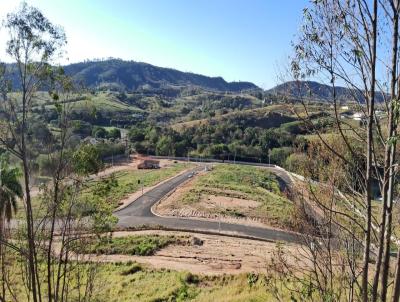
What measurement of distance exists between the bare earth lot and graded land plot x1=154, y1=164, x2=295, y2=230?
392cm

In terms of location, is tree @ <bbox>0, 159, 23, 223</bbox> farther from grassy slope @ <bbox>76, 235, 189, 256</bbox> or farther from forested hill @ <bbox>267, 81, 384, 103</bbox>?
forested hill @ <bbox>267, 81, 384, 103</bbox>

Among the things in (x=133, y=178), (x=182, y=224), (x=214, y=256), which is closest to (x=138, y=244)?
(x=214, y=256)

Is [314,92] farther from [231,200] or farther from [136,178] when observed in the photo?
[136,178]

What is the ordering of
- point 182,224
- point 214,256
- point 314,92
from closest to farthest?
1. point 314,92
2. point 214,256
3. point 182,224

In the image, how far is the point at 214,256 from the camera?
1124 inches

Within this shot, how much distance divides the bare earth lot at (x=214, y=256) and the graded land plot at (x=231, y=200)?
3920mm

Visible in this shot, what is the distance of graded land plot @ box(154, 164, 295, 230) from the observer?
133ft

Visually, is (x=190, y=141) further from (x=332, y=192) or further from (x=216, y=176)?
(x=332, y=192)

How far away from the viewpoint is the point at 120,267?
25984mm

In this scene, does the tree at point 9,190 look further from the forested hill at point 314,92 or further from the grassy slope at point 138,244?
the forested hill at point 314,92

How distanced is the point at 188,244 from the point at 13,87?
2398 centimetres

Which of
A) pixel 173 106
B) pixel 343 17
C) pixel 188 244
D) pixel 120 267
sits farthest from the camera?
pixel 173 106

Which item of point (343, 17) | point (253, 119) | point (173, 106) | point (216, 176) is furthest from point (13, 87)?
point (173, 106)

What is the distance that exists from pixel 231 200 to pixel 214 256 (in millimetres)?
19194
